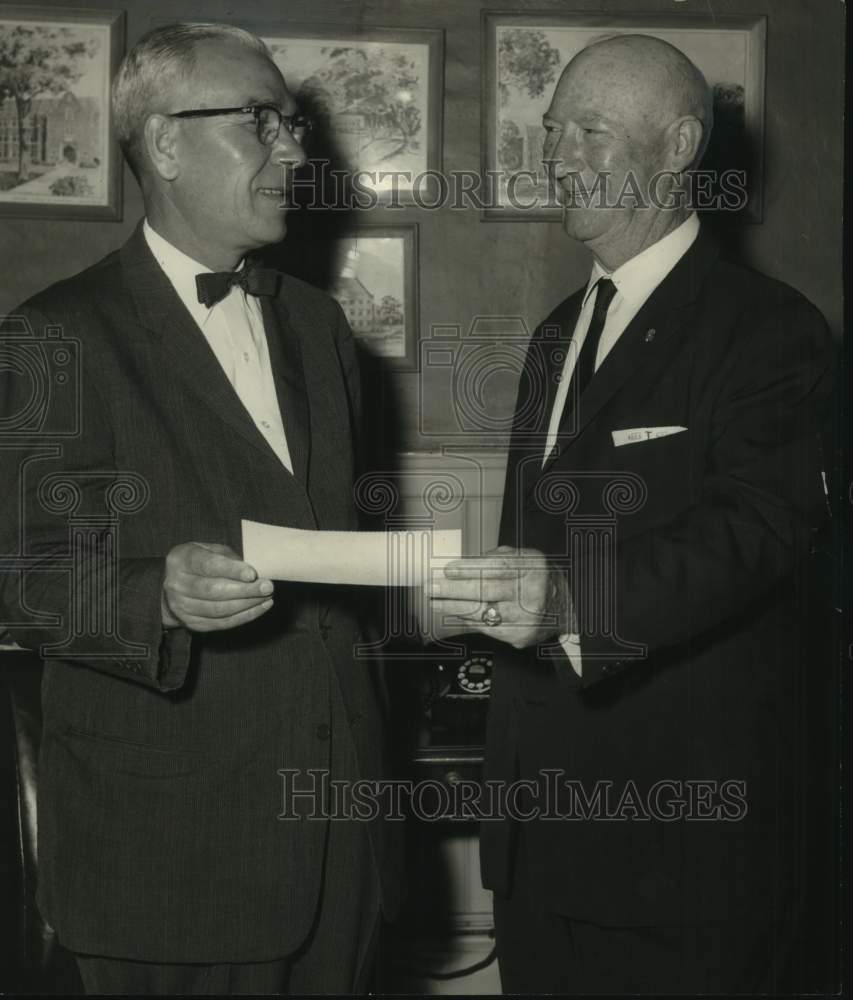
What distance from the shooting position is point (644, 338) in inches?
73.9

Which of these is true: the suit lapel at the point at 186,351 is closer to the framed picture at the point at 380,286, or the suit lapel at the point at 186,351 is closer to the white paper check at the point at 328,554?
the white paper check at the point at 328,554

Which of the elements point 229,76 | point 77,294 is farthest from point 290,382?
point 229,76

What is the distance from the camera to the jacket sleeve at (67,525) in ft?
5.22

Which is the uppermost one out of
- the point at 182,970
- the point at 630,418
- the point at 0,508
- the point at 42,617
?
the point at 630,418

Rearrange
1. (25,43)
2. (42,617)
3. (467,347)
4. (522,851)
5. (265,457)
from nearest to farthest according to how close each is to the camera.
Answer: (42,617) → (265,457) → (522,851) → (25,43) → (467,347)

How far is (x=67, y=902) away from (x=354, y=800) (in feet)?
1.53

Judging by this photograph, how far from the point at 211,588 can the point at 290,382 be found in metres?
0.57

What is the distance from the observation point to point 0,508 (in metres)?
1.67

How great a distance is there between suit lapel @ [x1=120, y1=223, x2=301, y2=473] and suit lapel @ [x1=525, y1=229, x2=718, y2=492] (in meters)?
0.53

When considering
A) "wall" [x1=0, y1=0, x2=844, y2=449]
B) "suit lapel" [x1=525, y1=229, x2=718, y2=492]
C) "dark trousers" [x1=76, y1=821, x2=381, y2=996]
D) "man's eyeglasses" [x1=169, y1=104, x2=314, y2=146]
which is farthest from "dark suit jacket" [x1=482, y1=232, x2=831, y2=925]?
"wall" [x1=0, y1=0, x2=844, y2=449]

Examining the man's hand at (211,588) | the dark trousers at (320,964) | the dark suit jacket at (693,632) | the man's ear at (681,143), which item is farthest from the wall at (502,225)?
the man's hand at (211,588)

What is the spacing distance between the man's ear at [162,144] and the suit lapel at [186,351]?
20 cm

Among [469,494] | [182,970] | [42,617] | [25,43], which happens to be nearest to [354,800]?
[182,970]

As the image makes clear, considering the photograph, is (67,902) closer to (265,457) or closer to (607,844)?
(265,457)
